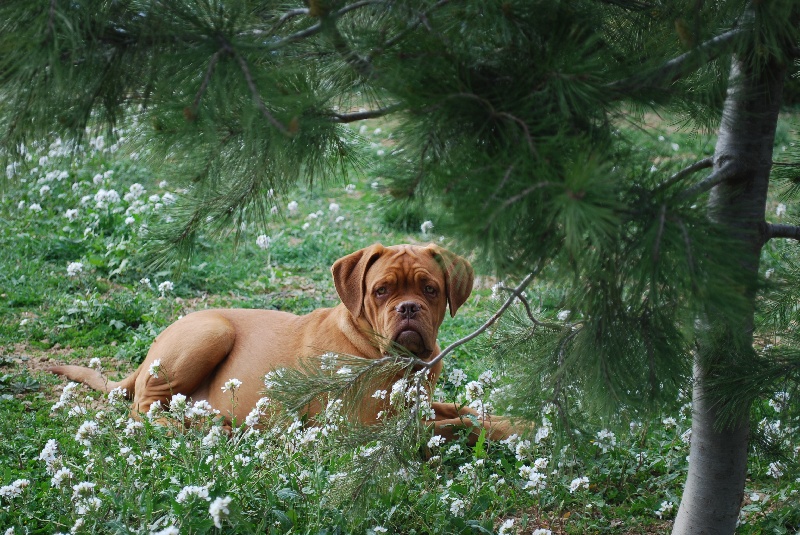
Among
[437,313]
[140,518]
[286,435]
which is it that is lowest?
[140,518]

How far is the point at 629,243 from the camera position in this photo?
2064mm

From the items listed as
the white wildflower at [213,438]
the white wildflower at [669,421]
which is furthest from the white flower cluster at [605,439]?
the white wildflower at [213,438]

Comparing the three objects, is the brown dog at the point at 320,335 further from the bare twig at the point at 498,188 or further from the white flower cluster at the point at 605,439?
the bare twig at the point at 498,188

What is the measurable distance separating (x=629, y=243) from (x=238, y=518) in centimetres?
186

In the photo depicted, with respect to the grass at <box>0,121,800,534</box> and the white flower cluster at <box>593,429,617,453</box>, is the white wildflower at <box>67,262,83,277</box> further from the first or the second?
the white flower cluster at <box>593,429,617,453</box>

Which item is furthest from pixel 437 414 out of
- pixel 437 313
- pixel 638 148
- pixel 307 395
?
pixel 638 148

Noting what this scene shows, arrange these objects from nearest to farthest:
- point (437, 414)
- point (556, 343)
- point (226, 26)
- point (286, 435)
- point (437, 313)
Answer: point (226, 26) → point (556, 343) → point (286, 435) → point (437, 313) → point (437, 414)

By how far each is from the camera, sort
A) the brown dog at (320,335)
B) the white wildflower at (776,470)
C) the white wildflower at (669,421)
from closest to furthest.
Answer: the white wildflower at (776,470) < the white wildflower at (669,421) < the brown dog at (320,335)

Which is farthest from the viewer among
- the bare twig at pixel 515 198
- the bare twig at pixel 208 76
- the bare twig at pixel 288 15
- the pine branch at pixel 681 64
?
the bare twig at pixel 288 15

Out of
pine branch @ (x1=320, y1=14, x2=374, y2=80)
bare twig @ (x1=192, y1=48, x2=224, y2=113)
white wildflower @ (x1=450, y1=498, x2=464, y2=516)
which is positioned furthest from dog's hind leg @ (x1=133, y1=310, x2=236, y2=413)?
bare twig @ (x1=192, y1=48, x2=224, y2=113)

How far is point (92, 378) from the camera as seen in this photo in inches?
210

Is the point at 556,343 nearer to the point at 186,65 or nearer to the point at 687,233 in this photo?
the point at 687,233

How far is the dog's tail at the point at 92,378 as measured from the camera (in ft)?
17.1

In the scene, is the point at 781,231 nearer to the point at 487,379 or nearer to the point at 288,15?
the point at 487,379
